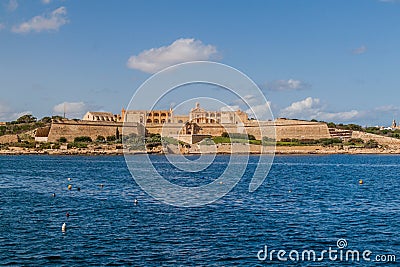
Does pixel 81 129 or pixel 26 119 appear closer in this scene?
pixel 81 129

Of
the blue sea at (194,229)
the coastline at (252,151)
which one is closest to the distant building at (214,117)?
the coastline at (252,151)

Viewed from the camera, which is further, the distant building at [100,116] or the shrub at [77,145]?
the distant building at [100,116]

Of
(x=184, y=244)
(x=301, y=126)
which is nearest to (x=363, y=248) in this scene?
(x=184, y=244)

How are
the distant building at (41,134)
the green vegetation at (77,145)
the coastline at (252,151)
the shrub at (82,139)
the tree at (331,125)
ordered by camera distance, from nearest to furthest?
1. the coastline at (252,151)
2. the green vegetation at (77,145)
3. the shrub at (82,139)
4. the distant building at (41,134)
5. the tree at (331,125)

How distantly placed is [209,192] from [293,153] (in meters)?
61.6

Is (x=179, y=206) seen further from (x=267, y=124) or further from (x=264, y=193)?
(x=267, y=124)

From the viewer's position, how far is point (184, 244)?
13.9 metres

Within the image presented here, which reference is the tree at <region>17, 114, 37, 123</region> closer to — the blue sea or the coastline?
the coastline

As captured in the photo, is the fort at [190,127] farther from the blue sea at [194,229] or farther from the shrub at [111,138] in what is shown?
the blue sea at [194,229]

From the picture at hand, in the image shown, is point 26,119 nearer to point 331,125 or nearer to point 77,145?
point 77,145

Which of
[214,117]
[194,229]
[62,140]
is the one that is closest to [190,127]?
[214,117]

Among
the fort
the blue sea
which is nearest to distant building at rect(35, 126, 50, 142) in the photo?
the fort

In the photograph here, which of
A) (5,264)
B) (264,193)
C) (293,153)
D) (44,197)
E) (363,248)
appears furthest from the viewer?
(293,153)

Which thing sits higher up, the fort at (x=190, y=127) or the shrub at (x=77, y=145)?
the fort at (x=190, y=127)
